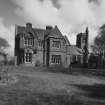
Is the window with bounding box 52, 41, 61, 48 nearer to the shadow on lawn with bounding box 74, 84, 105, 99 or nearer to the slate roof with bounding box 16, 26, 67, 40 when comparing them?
the slate roof with bounding box 16, 26, 67, 40

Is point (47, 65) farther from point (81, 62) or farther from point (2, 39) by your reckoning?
point (2, 39)

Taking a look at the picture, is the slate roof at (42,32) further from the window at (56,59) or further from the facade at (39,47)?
the window at (56,59)

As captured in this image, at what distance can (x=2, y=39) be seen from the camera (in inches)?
2734

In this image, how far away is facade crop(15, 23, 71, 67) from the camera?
101ft

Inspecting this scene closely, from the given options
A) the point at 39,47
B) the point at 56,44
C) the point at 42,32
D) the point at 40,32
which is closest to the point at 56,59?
the point at 56,44

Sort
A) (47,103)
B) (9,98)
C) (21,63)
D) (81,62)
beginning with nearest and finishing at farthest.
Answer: (47,103) < (9,98) < (21,63) < (81,62)

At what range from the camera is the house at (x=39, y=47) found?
101 ft

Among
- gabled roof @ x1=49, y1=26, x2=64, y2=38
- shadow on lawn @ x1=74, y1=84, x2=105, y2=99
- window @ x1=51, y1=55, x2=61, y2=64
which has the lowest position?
shadow on lawn @ x1=74, y1=84, x2=105, y2=99

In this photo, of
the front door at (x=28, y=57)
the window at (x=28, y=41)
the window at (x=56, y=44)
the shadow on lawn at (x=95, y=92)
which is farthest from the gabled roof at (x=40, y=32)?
the shadow on lawn at (x=95, y=92)

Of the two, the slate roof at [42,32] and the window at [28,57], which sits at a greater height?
the slate roof at [42,32]

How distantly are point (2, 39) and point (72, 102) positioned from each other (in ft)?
227

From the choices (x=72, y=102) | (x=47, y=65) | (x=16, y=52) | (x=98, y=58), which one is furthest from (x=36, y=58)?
(x=72, y=102)

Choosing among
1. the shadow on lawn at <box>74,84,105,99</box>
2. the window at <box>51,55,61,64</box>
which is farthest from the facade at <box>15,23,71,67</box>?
the shadow on lawn at <box>74,84,105,99</box>

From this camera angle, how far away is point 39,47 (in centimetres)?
3209
